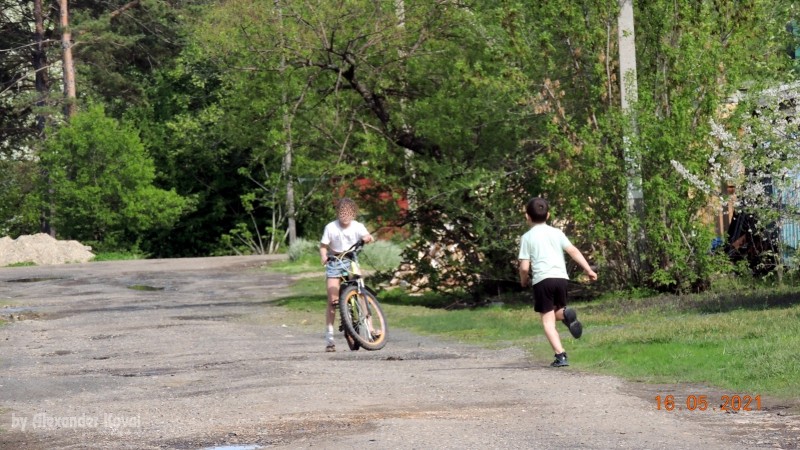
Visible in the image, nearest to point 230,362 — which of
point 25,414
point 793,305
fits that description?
point 25,414

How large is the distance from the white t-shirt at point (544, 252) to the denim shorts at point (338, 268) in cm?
343

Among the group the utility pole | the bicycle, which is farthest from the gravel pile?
the bicycle

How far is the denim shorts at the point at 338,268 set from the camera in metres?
15.8

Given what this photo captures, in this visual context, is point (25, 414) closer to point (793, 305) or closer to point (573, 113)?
point (793, 305)

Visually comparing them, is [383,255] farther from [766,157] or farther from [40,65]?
[40,65]

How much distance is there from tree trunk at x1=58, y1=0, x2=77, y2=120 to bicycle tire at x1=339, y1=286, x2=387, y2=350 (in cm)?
4106

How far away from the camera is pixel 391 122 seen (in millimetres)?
23203

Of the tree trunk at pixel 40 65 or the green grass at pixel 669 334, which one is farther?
the tree trunk at pixel 40 65

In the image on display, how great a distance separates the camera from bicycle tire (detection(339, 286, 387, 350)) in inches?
603

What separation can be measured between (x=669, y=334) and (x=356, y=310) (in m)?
3.42

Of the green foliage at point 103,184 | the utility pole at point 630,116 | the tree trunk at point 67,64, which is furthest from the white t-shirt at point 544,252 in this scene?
the tree trunk at point 67,64
